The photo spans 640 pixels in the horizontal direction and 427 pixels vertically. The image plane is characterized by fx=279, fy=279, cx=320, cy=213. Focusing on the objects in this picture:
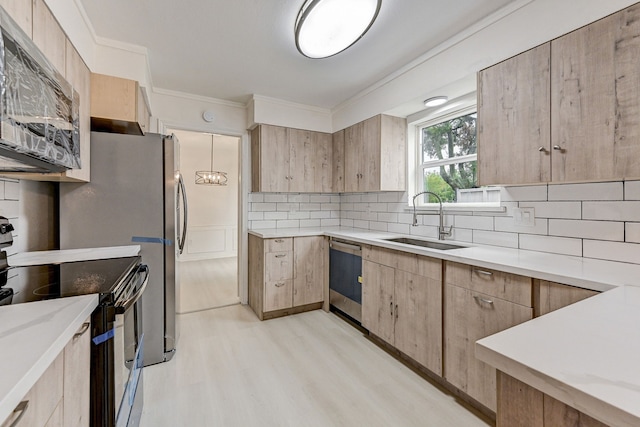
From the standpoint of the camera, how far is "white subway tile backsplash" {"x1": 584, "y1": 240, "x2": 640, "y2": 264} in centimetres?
145

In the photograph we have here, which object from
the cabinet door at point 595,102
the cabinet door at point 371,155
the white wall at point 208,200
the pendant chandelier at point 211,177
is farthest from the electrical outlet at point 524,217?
the white wall at point 208,200

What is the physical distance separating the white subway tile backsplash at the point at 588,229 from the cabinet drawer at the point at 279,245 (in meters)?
2.19

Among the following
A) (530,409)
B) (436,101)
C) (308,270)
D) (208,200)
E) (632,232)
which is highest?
(436,101)

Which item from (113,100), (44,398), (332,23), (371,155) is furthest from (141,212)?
(371,155)

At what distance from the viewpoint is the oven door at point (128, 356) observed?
1149mm

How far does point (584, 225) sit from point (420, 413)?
4.78 feet

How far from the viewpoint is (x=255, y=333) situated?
8.84ft

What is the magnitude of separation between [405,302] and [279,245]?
1412mm

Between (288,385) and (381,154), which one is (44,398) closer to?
(288,385)

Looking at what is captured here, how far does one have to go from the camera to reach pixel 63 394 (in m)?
0.82

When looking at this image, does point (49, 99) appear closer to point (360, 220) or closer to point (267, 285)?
point (267, 285)

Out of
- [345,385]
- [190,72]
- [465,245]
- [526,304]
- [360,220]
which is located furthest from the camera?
[360,220]

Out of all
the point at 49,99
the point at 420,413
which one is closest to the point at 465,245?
the point at 420,413

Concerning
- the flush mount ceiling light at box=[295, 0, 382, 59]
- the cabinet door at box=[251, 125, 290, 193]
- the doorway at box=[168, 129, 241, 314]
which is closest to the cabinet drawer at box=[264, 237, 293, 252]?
the cabinet door at box=[251, 125, 290, 193]
